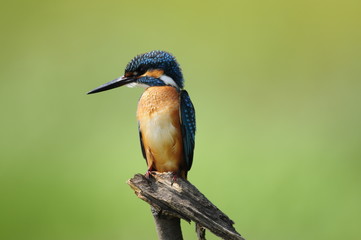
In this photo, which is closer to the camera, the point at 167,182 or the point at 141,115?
the point at 167,182

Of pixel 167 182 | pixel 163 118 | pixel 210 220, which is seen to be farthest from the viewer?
pixel 163 118

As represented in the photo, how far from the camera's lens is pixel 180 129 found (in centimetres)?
258

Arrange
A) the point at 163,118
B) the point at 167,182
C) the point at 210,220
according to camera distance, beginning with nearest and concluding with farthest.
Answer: the point at 210,220, the point at 167,182, the point at 163,118

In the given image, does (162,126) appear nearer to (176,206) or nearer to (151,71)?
(151,71)

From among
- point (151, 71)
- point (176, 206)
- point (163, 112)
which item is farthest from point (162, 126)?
point (176, 206)

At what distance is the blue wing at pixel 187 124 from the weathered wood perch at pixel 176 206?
9.8 inches

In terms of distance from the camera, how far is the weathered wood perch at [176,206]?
220cm

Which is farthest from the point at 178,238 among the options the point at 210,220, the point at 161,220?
the point at 210,220

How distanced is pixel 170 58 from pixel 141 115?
0.38 metres

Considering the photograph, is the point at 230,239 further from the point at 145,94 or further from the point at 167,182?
the point at 145,94

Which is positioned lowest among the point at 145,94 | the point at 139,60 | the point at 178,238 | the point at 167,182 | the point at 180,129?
the point at 178,238

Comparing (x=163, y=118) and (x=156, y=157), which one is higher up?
(x=163, y=118)

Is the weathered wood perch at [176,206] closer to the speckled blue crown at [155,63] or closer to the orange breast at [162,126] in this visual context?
the orange breast at [162,126]

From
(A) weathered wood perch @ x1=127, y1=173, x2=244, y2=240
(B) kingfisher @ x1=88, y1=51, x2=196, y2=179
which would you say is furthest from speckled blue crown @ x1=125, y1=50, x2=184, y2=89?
(A) weathered wood perch @ x1=127, y1=173, x2=244, y2=240
